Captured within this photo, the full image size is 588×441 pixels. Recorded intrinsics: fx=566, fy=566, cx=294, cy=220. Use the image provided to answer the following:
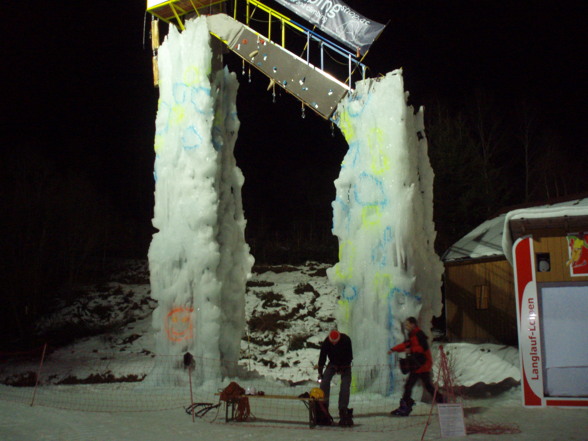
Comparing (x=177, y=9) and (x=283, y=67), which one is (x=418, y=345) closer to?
(x=283, y=67)

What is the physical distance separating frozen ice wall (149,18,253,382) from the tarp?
2.42 m

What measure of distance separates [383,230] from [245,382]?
467 cm

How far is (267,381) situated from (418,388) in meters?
4.29

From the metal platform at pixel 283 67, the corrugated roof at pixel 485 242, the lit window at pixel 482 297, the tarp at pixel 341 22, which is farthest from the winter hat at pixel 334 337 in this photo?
the lit window at pixel 482 297

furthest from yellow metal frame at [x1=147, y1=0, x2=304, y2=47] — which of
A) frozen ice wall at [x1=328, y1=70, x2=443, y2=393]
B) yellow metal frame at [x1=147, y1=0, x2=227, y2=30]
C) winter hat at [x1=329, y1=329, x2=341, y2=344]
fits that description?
winter hat at [x1=329, y1=329, x2=341, y2=344]

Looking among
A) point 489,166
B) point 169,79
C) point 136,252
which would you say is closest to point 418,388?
point 169,79

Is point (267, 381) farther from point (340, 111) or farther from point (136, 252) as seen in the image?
point (136, 252)

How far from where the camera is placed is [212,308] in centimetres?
1226

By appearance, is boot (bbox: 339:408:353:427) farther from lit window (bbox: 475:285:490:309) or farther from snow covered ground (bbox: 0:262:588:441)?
lit window (bbox: 475:285:490:309)

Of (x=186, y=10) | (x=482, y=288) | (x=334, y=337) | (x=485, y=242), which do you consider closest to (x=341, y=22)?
(x=186, y=10)

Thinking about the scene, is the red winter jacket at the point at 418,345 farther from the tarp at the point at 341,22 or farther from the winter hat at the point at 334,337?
the tarp at the point at 341,22

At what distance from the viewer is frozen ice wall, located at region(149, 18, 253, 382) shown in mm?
12383

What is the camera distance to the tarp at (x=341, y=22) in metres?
12.3

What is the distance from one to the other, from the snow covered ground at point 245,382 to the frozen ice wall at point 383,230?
1297 millimetres
